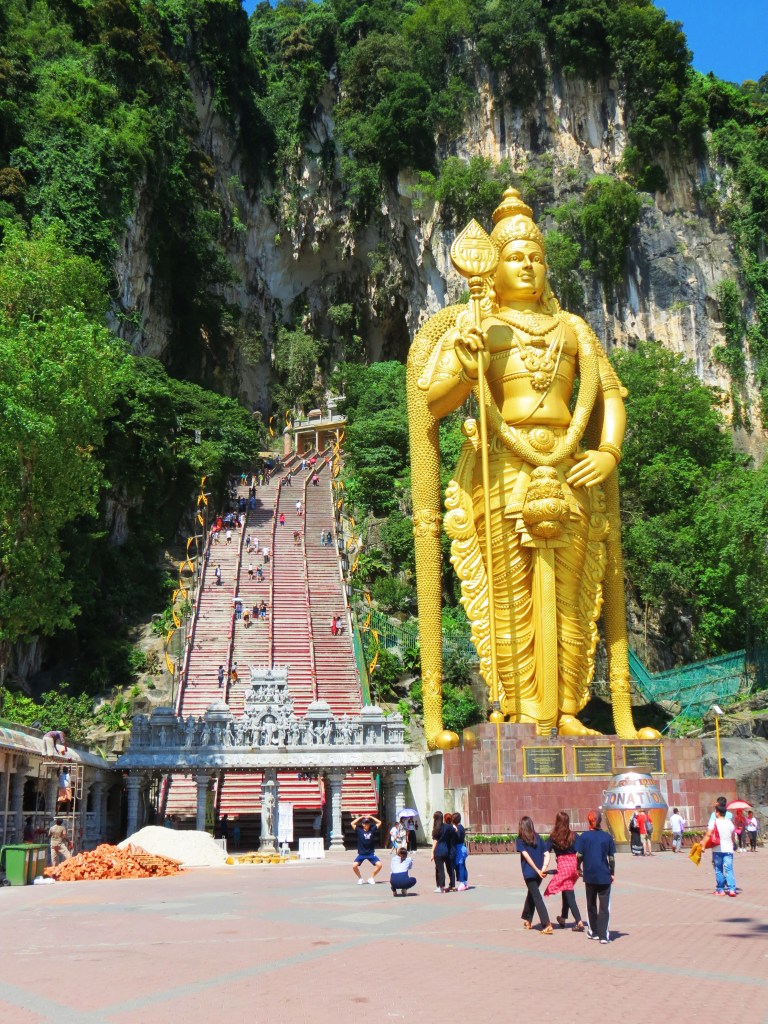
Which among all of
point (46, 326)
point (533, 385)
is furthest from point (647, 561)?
point (46, 326)

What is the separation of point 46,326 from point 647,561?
46.9 ft

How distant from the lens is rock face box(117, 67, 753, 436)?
30.7 m

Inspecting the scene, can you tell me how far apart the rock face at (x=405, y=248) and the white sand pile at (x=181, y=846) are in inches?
685

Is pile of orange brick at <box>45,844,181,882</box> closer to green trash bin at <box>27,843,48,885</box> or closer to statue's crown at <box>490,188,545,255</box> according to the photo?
green trash bin at <box>27,843,48,885</box>

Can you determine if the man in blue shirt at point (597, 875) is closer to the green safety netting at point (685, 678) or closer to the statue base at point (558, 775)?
the statue base at point (558, 775)

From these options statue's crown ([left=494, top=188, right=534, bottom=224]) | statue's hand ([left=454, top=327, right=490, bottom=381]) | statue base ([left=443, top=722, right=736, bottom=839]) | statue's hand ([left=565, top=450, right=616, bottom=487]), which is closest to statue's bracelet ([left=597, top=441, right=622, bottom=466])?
statue's hand ([left=565, top=450, right=616, bottom=487])

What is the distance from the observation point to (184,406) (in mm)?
31156

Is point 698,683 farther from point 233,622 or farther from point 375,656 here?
point 233,622

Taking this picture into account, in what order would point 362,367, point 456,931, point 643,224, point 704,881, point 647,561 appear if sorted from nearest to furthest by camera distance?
point 456,931
point 704,881
point 647,561
point 643,224
point 362,367

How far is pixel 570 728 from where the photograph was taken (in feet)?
48.3

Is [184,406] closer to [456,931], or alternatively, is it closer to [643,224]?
[643,224]

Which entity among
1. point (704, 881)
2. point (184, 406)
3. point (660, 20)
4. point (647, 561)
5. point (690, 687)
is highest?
point (660, 20)

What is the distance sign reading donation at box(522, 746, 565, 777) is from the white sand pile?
4.20 m

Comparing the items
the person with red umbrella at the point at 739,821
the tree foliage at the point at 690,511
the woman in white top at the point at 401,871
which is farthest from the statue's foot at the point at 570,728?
the tree foliage at the point at 690,511
